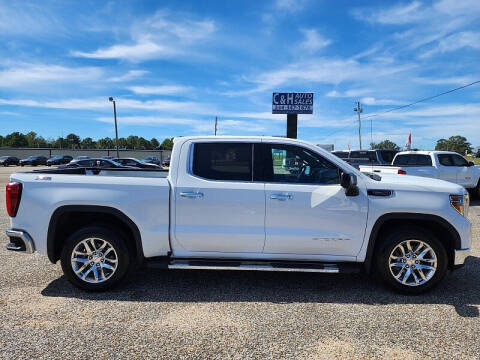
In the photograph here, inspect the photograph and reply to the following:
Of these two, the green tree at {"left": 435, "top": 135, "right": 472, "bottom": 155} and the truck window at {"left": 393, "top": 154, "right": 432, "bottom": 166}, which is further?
the green tree at {"left": 435, "top": 135, "right": 472, "bottom": 155}

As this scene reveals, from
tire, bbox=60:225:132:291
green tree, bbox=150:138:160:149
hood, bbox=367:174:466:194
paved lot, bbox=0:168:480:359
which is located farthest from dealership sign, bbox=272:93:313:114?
green tree, bbox=150:138:160:149

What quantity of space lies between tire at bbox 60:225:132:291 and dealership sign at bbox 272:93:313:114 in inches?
694

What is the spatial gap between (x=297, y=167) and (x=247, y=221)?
0.89 metres

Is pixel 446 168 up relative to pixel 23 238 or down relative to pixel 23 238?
up

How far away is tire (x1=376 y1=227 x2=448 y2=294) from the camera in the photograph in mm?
4008

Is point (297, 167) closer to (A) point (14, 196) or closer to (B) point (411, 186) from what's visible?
(B) point (411, 186)

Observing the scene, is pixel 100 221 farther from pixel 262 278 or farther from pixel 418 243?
pixel 418 243

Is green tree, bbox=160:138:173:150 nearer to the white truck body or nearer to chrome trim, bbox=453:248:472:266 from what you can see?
the white truck body

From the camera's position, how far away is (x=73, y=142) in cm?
13812

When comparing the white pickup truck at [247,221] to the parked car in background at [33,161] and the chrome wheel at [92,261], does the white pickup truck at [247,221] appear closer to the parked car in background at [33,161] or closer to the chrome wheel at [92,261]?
the chrome wheel at [92,261]

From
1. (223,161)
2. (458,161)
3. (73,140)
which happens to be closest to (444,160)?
(458,161)

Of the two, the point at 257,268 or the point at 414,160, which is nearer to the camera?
the point at 257,268

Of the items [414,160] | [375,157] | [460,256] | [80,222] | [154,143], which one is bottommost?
[460,256]

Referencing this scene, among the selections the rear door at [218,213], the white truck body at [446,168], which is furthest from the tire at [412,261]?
the white truck body at [446,168]
